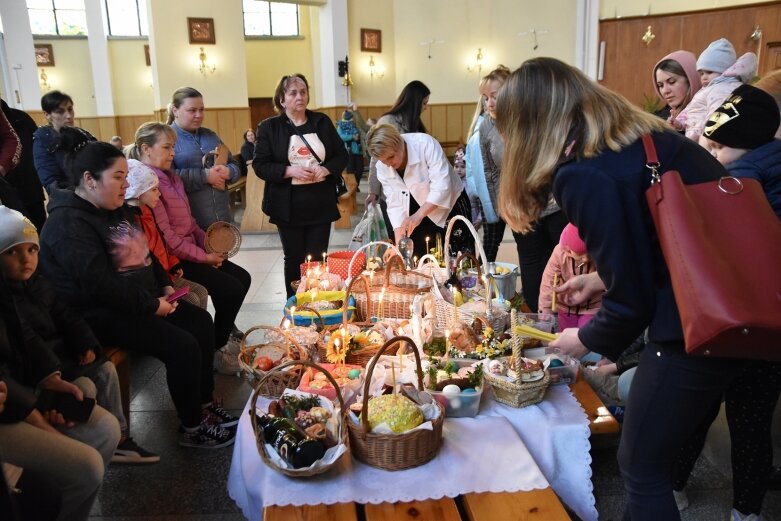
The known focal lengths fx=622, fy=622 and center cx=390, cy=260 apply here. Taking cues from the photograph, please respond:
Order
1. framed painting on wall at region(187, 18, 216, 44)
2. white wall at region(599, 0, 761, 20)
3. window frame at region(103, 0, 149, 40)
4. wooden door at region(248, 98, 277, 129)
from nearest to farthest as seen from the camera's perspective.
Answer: white wall at region(599, 0, 761, 20) → framed painting on wall at region(187, 18, 216, 44) → window frame at region(103, 0, 149, 40) → wooden door at region(248, 98, 277, 129)

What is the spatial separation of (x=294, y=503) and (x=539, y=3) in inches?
471

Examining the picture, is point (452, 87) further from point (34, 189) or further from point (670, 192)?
point (670, 192)

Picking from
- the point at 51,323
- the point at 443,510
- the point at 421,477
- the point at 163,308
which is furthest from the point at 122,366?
the point at 443,510

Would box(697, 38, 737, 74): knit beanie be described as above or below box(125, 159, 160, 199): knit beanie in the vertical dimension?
above

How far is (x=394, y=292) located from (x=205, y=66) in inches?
398

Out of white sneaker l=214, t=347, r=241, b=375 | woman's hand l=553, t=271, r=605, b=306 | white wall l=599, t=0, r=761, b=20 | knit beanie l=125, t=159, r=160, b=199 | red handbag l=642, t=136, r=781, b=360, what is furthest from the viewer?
white wall l=599, t=0, r=761, b=20

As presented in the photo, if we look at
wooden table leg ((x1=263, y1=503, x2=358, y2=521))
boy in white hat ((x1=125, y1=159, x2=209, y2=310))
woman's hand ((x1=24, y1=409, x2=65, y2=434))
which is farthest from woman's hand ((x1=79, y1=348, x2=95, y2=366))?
wooden table leg ((x1=263, y1=503, x2=358, y2=521))

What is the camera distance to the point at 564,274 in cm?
278

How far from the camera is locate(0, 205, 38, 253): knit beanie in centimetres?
205

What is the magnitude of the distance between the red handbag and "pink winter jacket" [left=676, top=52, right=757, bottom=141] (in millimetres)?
2240

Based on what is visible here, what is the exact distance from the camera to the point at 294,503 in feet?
5.05

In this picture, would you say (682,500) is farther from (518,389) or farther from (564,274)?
(564,274)

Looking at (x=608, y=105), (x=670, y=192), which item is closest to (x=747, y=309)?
(x=670, y=192)

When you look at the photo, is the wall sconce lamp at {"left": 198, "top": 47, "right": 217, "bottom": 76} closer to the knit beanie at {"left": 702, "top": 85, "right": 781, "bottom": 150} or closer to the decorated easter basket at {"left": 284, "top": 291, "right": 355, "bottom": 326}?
the decorated easter basket at {"left": 284, "top": 291, "right": 355, "bottom": 326}
